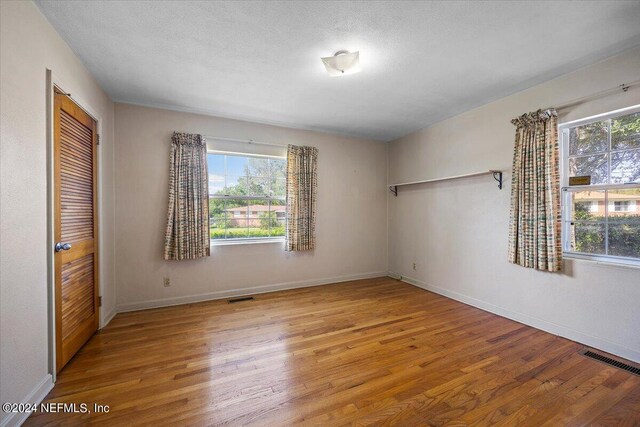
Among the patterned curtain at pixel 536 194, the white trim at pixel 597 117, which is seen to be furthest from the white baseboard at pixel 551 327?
the white trim at pixel 597 117

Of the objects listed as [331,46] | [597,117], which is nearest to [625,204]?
[597,117]

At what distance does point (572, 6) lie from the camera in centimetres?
167

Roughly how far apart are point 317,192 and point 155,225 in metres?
2.32

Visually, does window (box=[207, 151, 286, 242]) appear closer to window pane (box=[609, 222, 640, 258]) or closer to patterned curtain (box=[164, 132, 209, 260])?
patterned curtain (box=[164, 132, 209, 260])

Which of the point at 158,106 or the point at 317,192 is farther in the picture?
the point at 317,192

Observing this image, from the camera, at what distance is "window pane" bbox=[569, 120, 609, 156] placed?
7.57 ft

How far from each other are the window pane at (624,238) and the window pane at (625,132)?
63 cm

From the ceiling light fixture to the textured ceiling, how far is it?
6 cm

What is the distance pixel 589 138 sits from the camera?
7.89ft

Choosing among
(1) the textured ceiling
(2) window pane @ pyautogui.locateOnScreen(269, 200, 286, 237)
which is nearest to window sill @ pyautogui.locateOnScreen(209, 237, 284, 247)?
(2) window pane @ pyautogui.locateOnScreen(269, 200, 286, 237)

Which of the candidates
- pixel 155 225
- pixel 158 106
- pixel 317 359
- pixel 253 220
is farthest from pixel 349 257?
pixel 158 106

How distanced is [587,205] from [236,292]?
4.10m

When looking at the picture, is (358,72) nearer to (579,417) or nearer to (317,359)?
(317,359)

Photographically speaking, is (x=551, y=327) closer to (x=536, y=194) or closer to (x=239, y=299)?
(x=536, y=194)
